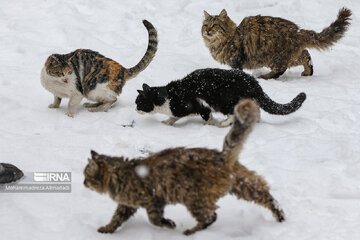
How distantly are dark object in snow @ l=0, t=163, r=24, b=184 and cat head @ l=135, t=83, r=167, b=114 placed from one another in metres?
2.35

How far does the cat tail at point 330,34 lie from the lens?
8625 mm

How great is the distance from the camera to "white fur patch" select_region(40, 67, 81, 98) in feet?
24.3

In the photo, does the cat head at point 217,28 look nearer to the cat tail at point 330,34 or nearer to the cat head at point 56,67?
the cat tail at point 330,34

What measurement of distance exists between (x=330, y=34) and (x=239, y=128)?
5552 millimetres

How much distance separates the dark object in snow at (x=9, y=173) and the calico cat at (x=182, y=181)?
1.34 meters

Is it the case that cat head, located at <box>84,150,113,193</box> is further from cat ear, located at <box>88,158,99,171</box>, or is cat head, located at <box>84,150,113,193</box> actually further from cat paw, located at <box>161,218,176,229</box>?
cat paw, located at <box>161,218,176,229</box>

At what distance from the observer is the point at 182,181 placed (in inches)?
159

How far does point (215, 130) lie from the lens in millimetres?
6867

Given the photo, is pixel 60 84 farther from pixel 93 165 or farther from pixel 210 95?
pixel 93 165

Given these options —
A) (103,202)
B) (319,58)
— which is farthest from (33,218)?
(319,58)

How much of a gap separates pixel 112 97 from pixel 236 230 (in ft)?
12.6

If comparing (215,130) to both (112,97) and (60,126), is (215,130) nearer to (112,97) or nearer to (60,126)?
(112,97)

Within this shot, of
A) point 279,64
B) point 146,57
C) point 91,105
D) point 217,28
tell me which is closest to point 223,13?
point 217,28

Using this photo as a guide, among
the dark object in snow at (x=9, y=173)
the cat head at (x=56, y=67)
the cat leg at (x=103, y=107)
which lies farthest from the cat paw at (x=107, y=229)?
the cat head at (x=56, y=67)
